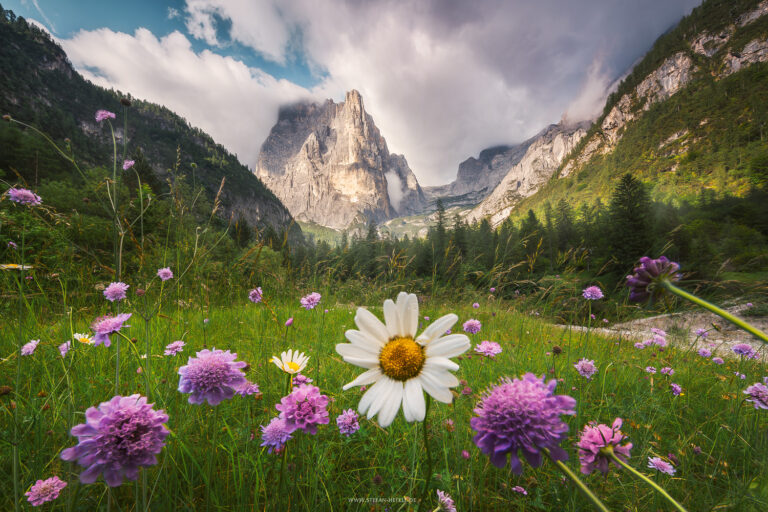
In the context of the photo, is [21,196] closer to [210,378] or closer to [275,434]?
[210,378]

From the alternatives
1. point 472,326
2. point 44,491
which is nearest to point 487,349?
point 472,326

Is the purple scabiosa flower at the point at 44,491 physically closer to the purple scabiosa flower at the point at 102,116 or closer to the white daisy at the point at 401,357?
the white daisy at the point at 401,357

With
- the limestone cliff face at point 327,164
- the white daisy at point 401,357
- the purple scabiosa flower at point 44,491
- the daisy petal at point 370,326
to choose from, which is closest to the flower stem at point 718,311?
the white daisy at point 401,357

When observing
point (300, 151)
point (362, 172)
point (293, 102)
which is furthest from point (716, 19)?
point (293, 102)

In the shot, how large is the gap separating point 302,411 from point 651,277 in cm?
121

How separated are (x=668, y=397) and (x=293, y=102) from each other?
767 feet

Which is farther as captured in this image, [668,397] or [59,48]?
[59,48]

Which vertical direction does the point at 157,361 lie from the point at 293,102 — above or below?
below

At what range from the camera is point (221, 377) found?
95 centimetres

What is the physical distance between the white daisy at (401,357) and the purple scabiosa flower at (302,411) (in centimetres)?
25

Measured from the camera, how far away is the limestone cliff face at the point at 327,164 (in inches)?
7082

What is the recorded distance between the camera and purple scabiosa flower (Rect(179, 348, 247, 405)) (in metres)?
0.93

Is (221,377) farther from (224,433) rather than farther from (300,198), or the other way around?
(300,198)

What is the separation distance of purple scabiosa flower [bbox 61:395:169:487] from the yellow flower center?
59 centimetres
